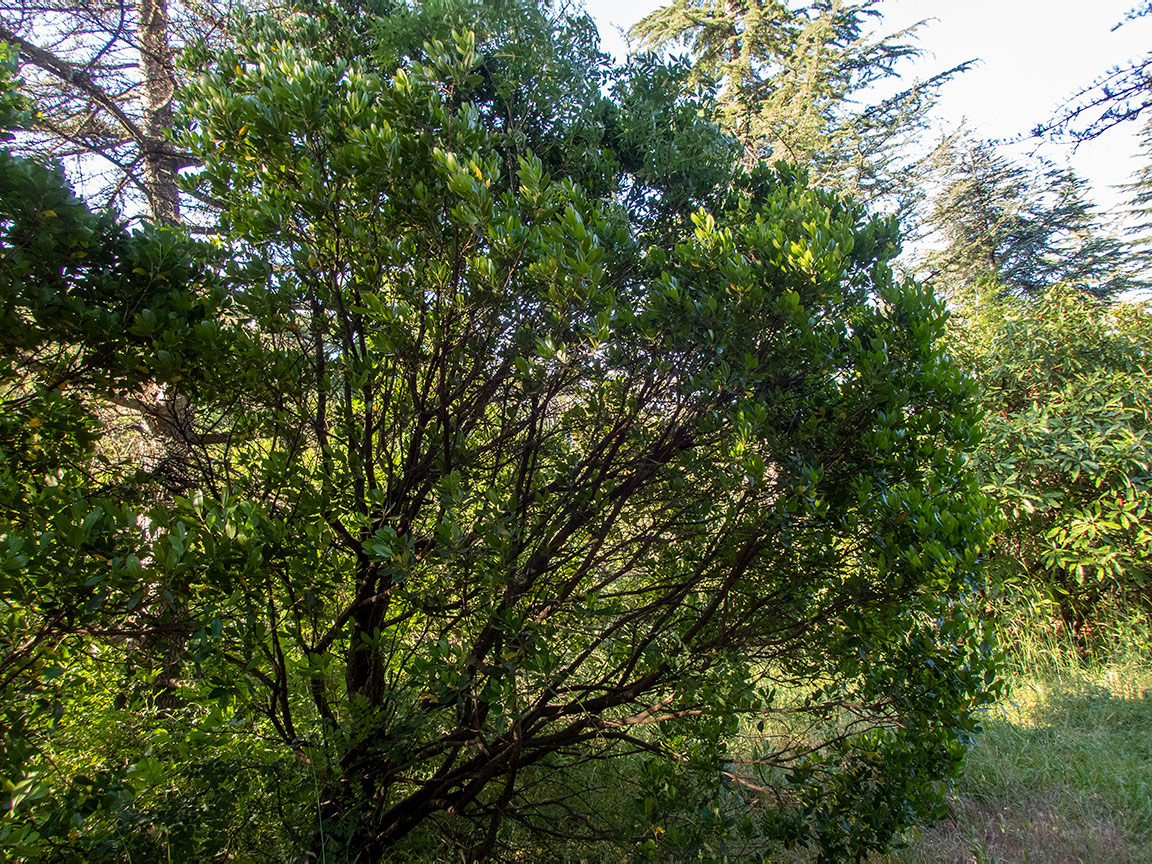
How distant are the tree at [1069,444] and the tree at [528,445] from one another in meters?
4.90

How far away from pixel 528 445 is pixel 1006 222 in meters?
18.7

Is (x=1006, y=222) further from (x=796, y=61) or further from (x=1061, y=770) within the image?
(x=1061, y=770)

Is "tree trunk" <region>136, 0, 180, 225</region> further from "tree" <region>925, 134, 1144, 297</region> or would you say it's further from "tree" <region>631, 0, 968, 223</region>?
"tree" <region>925, 134, 1144, 297</region>

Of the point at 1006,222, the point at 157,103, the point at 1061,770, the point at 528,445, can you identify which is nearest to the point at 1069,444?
the point at 1061,770

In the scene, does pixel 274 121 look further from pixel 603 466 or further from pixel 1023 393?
pixel 1023 393

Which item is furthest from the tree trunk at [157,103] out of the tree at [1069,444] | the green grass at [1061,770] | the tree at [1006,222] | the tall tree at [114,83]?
the tree at [1006,222]

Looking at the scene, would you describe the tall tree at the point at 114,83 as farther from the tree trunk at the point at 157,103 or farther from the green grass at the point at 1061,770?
the green grass at the point at 1061,770

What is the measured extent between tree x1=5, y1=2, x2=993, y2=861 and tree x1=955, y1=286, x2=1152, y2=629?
4900 mm

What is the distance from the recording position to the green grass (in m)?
3.22

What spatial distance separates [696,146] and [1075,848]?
4070mm

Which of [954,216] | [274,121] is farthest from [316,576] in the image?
[954,216]

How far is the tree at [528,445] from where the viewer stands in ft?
7.02

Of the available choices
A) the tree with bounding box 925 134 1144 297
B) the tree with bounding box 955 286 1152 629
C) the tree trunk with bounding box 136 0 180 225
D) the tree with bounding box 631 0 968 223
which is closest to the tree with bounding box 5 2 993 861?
the tree trunk with bounding box 136 0 180 225

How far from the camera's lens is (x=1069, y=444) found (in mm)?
6008
